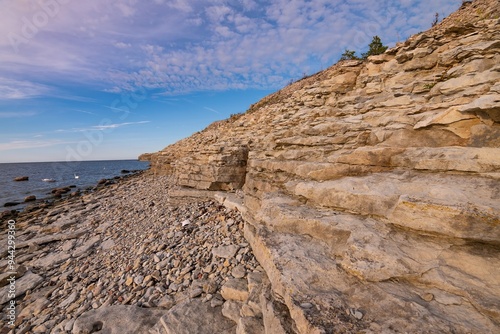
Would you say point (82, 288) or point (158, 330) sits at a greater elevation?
point (158, 330)

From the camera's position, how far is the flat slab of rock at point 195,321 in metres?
4.08

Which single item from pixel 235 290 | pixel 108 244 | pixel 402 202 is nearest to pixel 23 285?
pixel 108 244

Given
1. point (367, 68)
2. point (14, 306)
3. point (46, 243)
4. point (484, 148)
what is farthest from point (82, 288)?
point (367, 68)

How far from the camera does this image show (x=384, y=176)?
14.2ft

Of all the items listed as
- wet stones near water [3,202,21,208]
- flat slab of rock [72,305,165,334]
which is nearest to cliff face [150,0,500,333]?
flat slab of rock [72,305,165,334]

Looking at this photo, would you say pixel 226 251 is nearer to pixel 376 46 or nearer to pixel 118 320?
pixel 118 320

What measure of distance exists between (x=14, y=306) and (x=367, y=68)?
47.7 feet

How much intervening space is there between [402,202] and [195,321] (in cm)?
436

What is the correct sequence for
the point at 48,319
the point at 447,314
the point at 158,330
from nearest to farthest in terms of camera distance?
1. the point at 447,314
2. the point at 158,330
3. the point at 48,319

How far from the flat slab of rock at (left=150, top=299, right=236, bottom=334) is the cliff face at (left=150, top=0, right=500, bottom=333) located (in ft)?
4.60

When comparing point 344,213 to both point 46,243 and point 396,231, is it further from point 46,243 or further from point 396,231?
point 46,243

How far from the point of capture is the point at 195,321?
4.24 metres

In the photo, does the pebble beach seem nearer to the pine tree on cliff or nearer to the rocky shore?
the rocky shore

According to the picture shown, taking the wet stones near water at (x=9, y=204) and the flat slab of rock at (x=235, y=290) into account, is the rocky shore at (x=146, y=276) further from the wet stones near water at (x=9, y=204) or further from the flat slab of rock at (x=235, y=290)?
the wet stones near water at (x=9, y=204)
